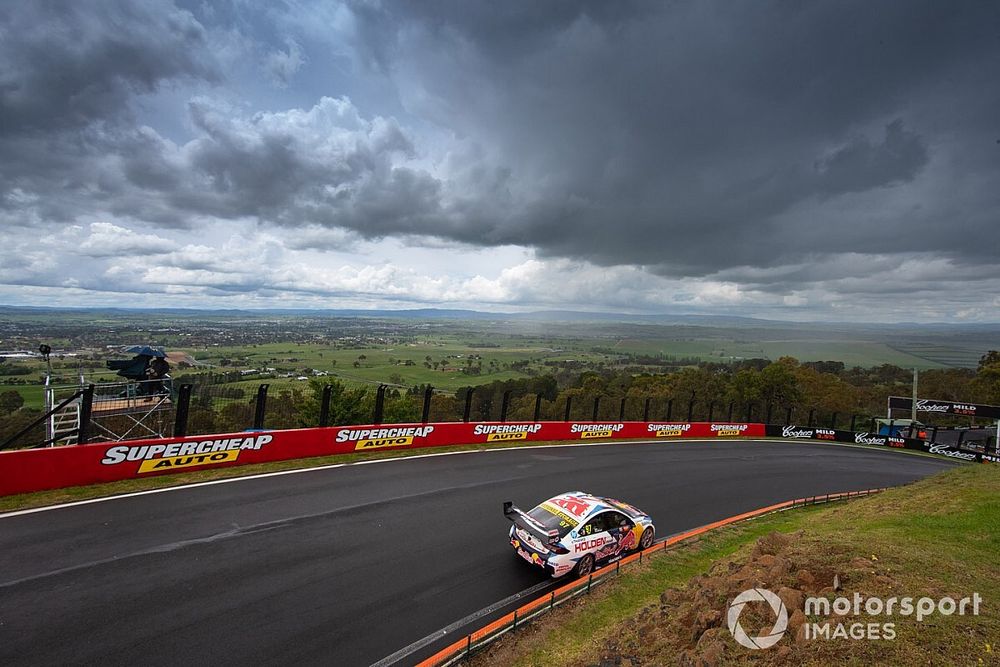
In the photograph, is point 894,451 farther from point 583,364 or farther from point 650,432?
point 583,364

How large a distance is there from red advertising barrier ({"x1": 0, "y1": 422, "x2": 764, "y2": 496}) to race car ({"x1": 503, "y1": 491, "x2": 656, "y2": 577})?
8.79 m

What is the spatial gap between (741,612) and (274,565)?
23.6ft

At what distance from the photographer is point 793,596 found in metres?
5.09

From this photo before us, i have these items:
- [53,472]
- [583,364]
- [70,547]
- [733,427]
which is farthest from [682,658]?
[583,364]

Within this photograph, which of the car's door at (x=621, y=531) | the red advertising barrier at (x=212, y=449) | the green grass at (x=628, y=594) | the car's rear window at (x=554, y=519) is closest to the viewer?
the green grass at (x=628, y=594)

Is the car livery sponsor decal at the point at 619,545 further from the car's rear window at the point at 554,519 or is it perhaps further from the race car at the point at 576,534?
the car's rear window at the point at 554,519

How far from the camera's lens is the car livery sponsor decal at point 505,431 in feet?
66.5

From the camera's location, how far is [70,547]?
7.82 meters

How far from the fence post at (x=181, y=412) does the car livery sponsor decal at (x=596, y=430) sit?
17209 millimetres

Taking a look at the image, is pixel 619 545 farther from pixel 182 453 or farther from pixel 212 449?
pixel 182 453

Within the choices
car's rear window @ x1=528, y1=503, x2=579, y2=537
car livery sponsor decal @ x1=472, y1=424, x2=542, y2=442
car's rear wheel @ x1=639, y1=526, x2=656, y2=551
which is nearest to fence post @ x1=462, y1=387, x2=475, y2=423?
car livery sponsor decal @ x1=472, y1=424, x2=542, y2=442

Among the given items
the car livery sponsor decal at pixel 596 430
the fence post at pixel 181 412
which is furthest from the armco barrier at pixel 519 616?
the car livery sponsor decal at pixel 596 430

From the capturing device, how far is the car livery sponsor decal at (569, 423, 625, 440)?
24.5 meters

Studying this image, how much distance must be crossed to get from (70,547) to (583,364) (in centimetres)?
8798
